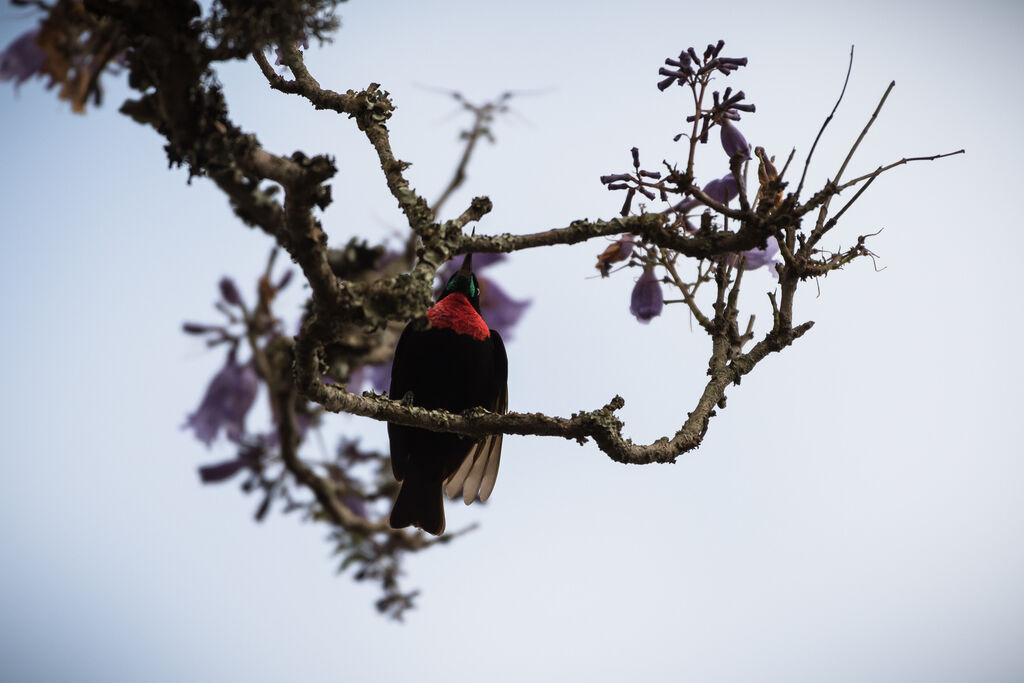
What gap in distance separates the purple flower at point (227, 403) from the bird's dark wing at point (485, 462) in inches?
42.6

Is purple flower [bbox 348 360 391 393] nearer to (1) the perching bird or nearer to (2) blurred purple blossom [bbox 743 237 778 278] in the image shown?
(1) the perching bird

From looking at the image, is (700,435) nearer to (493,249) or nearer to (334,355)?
(493,249)

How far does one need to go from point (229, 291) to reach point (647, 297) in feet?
5.32

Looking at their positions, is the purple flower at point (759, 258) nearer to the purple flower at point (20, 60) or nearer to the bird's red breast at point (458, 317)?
the bird's red breast at point (458, 317)

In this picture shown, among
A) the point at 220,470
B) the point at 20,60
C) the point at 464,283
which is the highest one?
the point at 464,283

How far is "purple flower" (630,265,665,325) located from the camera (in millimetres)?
3014

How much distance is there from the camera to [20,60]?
2344mm

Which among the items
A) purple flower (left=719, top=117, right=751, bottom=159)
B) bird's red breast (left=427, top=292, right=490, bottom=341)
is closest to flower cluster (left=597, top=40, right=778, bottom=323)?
purple flower (left=719, top=117, right=751, bottom=159)

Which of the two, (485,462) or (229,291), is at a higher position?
(229,291)

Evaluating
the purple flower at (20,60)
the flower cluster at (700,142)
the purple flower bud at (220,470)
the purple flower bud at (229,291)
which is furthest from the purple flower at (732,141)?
the purple flower bud at (220,470)

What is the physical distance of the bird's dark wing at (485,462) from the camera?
3.96 meters

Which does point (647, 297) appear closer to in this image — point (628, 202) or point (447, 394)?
point (628, 202)

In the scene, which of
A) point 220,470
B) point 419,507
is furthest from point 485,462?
point 220,470

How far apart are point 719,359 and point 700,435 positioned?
0.41 metres
